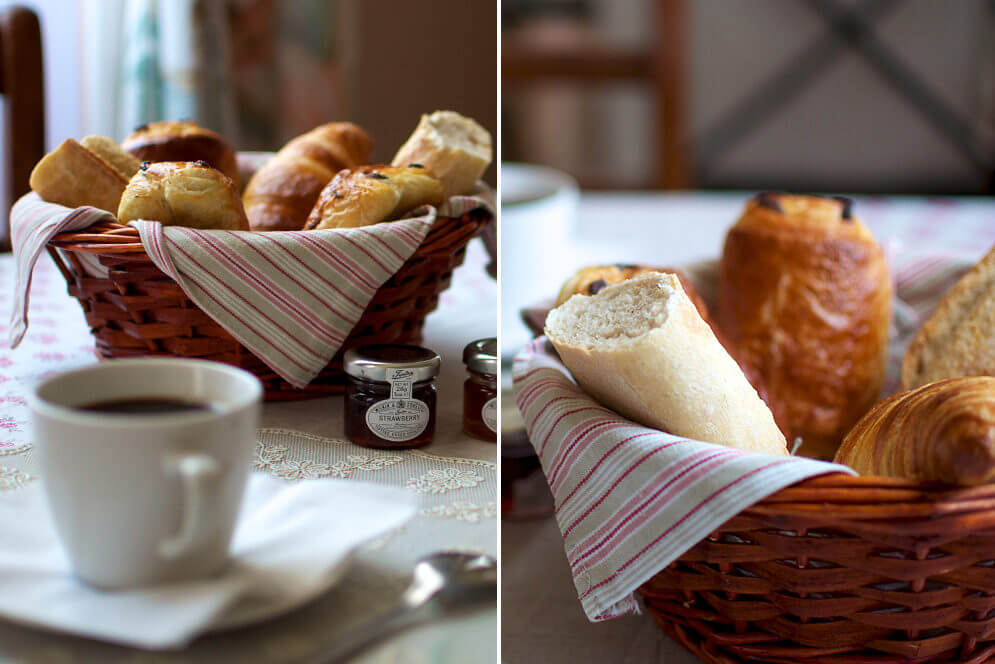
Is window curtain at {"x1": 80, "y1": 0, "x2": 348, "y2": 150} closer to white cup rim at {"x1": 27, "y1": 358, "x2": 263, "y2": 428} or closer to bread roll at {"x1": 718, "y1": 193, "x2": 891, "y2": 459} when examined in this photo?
bread roll at {"x1": 718, "y1": 193, "x2": 891, "y2": 459}

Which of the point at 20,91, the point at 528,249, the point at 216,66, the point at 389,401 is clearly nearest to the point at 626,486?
the point at 389,401

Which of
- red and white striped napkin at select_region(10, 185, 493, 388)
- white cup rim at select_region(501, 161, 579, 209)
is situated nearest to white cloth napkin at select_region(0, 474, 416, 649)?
red and white striped napkin at select_region(10, 185, 493, 388)

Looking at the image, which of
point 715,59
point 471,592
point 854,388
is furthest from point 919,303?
point 715,59

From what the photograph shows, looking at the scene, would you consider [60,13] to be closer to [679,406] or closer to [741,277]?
[741,277]

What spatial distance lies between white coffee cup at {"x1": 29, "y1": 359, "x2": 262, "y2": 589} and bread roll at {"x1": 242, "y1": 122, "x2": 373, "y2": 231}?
0.47 meters

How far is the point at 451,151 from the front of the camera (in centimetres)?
88

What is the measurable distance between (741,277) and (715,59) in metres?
3.03

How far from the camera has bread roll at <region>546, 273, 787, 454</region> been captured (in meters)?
0.52

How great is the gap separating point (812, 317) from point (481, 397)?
31 cm

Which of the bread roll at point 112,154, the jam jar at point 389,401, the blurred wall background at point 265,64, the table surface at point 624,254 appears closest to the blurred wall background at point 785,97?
the blurred wall background at point 265,64

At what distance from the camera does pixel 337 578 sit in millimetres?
382

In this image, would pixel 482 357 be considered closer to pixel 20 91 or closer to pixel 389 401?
pixel 389 401

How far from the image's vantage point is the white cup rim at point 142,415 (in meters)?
0.32

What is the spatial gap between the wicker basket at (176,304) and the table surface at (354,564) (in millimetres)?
39
